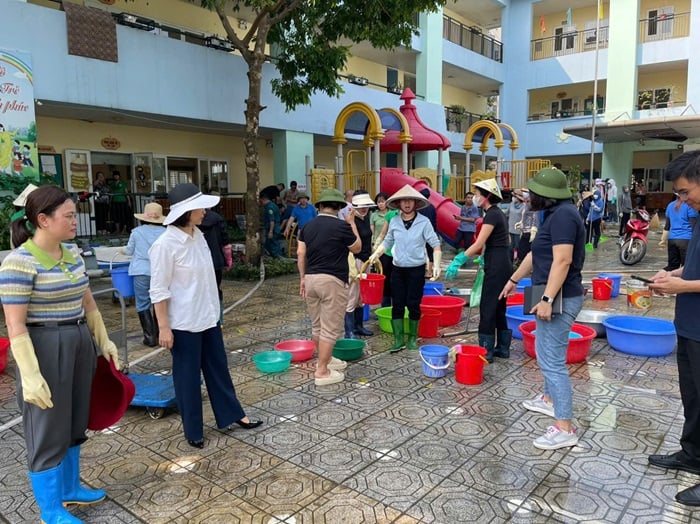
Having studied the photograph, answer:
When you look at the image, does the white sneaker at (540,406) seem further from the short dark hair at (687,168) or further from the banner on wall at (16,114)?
the banner on wall at (16,114)

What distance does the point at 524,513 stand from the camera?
9.30ft

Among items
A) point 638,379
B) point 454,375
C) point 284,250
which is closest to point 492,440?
point 454,375

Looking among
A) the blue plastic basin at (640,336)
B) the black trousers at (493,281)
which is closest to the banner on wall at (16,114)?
the black trousers at (493,281)

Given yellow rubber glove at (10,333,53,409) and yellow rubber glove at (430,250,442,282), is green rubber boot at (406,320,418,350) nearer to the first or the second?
yellow rubber glove at (430,250,442,282)

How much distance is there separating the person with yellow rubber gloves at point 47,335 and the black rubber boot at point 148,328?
11.4 ft

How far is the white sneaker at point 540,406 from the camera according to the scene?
4056 mm

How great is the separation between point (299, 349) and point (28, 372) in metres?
3.18

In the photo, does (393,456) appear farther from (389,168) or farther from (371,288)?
(389,168)

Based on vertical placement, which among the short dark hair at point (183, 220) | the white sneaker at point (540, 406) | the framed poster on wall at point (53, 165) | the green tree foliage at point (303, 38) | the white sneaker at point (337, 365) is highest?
the green tree foliage at point (303, 38)

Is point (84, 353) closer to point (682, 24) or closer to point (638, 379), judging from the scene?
point (638, 379)

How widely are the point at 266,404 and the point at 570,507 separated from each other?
2.45 metres

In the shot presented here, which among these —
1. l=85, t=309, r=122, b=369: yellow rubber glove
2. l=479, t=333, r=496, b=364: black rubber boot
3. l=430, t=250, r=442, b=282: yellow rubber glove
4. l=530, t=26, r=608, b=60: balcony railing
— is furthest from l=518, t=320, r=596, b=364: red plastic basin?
l=530, t=26, r=608, b=60: balcony railing

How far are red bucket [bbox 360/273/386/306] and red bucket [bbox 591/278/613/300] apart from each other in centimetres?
374

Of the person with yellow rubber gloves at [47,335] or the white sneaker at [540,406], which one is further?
the white sneaker at [540,406]
